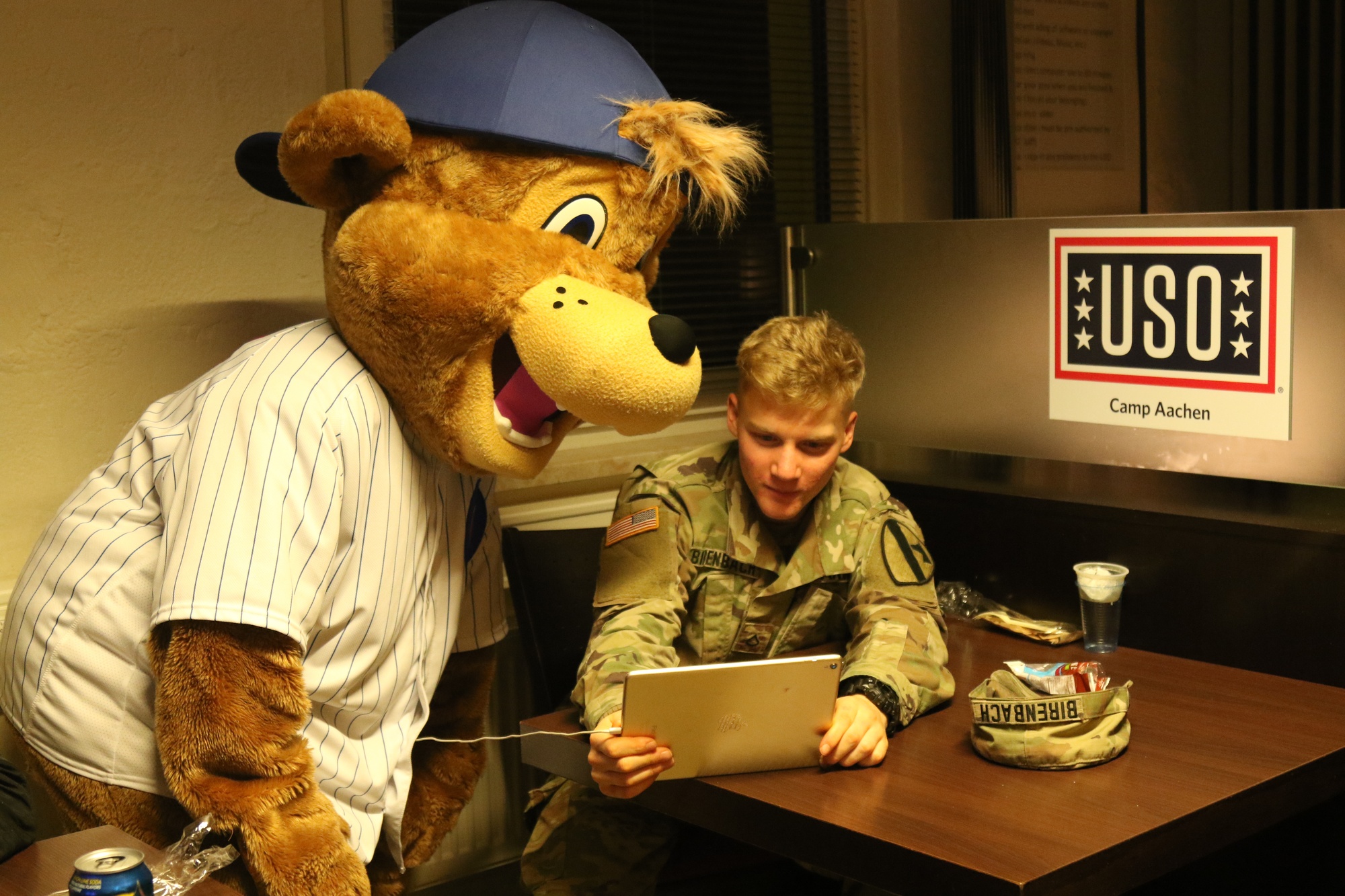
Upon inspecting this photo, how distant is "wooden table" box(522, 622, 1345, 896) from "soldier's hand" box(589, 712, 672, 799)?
5 centimetres

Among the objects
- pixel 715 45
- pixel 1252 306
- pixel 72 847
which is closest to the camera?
pixel 72 847

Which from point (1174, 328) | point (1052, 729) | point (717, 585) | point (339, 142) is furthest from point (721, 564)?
point (339, 142)

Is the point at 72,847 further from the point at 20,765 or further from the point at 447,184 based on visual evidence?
the point at 447,184

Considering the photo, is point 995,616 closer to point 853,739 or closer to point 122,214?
point 853,739

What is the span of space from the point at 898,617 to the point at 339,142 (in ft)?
3.67

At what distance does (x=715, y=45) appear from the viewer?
3.16m

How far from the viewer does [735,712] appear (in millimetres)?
1751

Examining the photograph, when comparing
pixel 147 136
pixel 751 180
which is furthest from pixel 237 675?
pixel 751 180

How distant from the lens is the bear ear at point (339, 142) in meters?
1.67

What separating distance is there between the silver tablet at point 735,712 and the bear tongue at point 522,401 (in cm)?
38

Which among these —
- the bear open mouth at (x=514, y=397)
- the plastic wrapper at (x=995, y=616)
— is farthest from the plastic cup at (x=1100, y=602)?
the bear open mouth at (x=514, y=397)

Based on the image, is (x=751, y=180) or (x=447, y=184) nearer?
(x=447, y=184)

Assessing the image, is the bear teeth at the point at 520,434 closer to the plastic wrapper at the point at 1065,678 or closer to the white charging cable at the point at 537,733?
the white charging cable at the point at 537,733

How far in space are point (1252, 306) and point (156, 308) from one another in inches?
71.4
